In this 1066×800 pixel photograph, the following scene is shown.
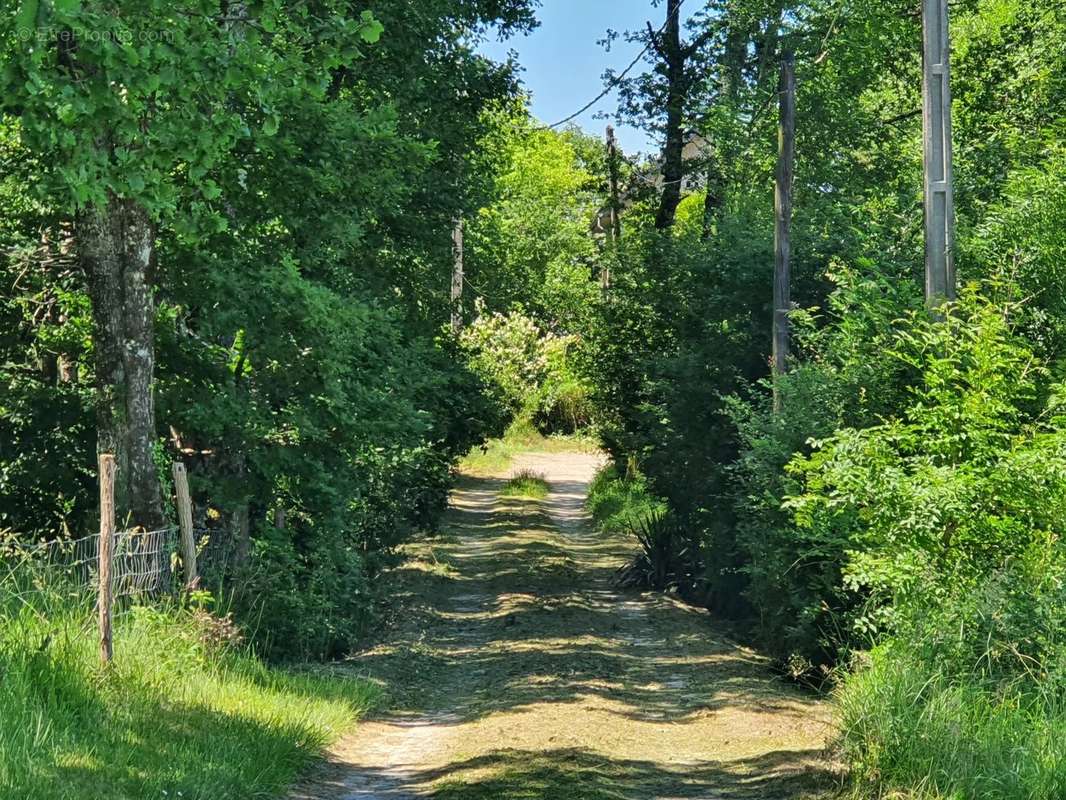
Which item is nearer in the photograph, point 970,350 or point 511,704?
point 970,350

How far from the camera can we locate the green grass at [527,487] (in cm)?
4131

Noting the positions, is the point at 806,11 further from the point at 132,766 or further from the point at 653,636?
the point at 132,766

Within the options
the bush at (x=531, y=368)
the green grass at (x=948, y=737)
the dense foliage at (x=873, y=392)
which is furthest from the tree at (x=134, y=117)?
the bush at (x=531, y=368)

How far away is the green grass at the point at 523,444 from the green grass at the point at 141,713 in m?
39.8

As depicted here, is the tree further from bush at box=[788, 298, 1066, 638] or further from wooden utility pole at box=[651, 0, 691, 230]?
wooden utility pole at box=[651, 0, 691, 230]

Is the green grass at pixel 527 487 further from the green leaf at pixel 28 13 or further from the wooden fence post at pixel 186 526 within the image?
the green leaf at pixel 28 13

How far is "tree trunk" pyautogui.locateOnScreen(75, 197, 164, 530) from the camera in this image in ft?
40.8

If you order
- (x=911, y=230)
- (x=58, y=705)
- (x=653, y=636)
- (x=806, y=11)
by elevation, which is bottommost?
(x=653, y=636)

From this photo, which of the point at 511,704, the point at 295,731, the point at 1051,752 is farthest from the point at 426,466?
the point at 1051,752

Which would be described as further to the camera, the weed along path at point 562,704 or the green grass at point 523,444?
the green grass at point 523,444

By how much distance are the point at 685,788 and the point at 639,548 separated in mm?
18324

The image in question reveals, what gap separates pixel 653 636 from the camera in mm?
19594

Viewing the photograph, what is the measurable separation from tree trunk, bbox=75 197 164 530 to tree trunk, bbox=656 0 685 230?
20.4 metres

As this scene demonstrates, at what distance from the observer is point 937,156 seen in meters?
13.5
